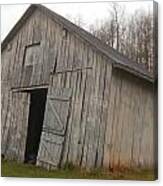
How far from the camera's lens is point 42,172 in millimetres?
2545

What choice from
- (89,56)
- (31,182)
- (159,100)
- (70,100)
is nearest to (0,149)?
(31,182)

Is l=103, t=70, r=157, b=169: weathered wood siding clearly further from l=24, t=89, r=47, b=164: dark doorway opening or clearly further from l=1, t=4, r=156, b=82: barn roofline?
l=24, t=89, r=47, b=164: dark doorway opening

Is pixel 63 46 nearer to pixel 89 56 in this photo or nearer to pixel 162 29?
pixel 89 56

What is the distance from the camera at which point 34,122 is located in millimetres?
2598

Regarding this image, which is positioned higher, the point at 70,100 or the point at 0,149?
the point at 70,100

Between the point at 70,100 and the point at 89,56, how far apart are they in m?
0.20

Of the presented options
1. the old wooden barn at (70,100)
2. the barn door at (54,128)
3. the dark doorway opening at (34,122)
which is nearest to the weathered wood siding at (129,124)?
the old wooden barn at (70,100)

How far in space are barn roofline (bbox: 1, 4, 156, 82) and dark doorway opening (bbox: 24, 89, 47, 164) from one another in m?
0.27

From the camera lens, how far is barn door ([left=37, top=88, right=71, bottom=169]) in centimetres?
254

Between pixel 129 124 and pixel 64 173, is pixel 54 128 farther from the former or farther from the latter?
pixel 129 124

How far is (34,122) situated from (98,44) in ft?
1.43

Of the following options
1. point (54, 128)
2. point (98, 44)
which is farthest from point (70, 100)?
point (98, 44)

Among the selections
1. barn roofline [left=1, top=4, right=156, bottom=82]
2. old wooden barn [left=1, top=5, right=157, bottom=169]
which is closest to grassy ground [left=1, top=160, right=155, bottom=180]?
old wooden barn [left=1, top=5, right=157, bottom=169]

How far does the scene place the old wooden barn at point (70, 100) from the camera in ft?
8.04
